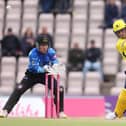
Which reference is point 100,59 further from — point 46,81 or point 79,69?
point 46,81

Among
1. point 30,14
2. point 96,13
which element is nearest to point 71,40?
point 96,13

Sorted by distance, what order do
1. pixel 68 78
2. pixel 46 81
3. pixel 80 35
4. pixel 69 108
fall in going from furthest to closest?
pixel 80 35 < pixel 68 78 < pixel 69 108 < pixel 46 81

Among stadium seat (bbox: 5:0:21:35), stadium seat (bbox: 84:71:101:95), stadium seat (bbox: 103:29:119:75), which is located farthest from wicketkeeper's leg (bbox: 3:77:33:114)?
stadium seat (bbox: 5:0:21:35)

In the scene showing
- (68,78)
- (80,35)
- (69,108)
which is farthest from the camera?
(80,35)

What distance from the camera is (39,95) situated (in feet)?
49.8

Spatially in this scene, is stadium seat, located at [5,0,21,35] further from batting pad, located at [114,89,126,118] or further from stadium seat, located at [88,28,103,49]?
batting pad, located at [114,89,126,118]

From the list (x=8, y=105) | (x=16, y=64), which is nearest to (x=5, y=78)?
(x=16, y=64)

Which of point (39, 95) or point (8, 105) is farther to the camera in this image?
point (39, 95)

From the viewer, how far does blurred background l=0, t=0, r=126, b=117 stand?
16.4 meters

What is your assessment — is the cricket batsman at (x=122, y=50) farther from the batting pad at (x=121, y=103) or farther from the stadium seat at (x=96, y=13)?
the stadium seat at (x=96, y=13)

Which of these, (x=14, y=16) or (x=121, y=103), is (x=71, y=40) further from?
(x=121, y=103)

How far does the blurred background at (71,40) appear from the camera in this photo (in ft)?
53.9

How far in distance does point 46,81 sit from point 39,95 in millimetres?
4592

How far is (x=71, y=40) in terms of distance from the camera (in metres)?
17.8
